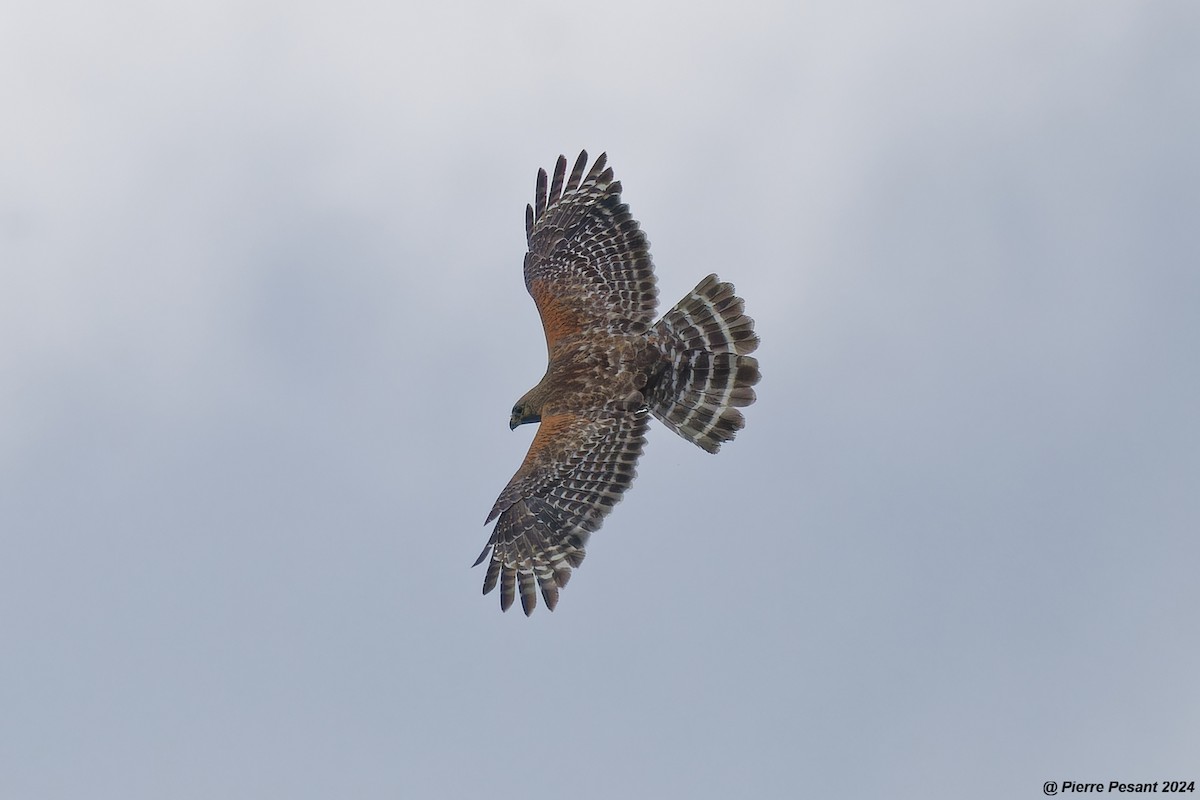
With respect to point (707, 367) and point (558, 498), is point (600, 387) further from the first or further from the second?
point (558, 498)

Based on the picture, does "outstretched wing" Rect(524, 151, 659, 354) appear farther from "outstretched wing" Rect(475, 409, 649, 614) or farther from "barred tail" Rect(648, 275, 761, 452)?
"outstretched wing" Rect(475, 409, 649, 614)

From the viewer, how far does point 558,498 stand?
22406mm

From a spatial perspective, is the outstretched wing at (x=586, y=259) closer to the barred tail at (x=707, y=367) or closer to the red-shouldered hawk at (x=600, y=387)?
the red-shouldered hawk at (x=600, y=387)

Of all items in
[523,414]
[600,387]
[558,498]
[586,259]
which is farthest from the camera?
[586,259]

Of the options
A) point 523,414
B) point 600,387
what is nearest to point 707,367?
point 600,387

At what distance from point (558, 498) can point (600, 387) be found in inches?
83.8

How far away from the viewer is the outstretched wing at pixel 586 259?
24391 millimetres

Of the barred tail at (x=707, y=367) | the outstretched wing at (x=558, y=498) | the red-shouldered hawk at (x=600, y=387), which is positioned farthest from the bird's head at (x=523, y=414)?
the barred tail at (x=707, y=367)

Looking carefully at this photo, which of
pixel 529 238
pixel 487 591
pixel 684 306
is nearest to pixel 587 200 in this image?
pixel 529 238

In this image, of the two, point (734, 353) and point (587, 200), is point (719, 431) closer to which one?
point (734, 353)

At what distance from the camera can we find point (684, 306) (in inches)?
924

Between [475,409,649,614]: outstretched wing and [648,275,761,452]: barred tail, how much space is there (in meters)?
0.80

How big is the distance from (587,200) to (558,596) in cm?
818

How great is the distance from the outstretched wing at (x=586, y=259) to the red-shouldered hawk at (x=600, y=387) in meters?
0.03
